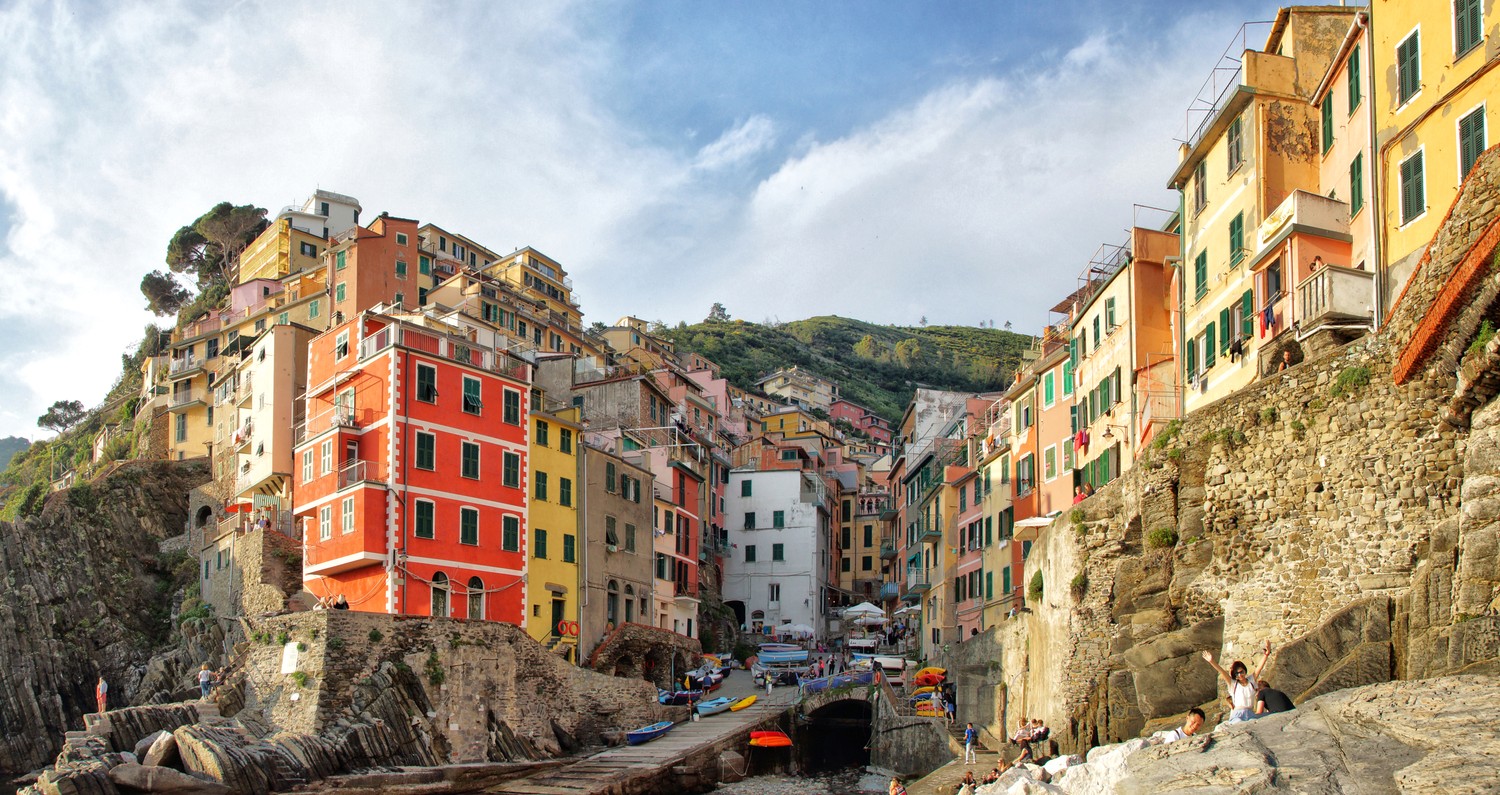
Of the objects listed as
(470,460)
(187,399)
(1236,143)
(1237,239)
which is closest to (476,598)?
(470,460)

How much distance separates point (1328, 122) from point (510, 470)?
34.7 metres

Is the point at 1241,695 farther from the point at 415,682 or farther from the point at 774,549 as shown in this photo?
the point at 774,549

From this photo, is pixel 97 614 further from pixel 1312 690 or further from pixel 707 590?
pixel 1312 690

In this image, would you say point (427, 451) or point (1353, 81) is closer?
point (1353, 81)

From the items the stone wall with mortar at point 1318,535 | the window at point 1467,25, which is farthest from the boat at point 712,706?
the window at point 1467,25

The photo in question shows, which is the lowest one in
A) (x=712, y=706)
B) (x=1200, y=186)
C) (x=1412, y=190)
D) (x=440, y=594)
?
(x=712, y=706)

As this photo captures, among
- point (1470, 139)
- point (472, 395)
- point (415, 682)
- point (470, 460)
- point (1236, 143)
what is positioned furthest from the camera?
point (472, 395)

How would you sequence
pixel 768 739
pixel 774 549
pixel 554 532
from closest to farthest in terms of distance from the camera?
pixel 768 739
pixel 554 532
pixel 774 549

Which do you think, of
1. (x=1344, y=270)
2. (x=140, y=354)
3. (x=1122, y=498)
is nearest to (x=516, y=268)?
(x=140, y=354)

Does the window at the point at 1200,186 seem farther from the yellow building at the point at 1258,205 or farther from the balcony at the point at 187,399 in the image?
the balcony at the point at 187,399

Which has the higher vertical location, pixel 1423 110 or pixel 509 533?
pixel 1423 110

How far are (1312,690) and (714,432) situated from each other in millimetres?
77458

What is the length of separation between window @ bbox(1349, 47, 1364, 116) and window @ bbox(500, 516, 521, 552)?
3579 cm

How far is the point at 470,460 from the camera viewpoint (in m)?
53.7
